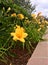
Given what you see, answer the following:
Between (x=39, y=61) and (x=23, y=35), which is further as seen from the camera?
(x=39, y=61)

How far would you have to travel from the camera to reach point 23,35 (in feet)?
7.35

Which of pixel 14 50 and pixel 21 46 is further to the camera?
pixel 21 46

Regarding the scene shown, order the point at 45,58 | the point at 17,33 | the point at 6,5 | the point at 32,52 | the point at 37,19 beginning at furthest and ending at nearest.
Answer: the point at 37,19, the point at 6,5, the point at 32,52, the point at 45,58, the point at 17,33

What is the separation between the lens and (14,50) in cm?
404

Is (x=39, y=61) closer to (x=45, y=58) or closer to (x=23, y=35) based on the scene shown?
(x=45, y=58)

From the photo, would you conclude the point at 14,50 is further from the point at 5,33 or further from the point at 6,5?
the point at 6,5

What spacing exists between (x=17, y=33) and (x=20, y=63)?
1.37 metres

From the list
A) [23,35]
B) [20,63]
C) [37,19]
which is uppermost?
[23,35]

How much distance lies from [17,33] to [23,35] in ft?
0.20

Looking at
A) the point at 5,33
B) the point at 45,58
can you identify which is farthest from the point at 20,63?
the point at 5,33

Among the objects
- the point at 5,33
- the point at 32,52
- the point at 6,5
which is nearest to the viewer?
the point at 5,33

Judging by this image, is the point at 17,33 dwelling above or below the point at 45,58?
above

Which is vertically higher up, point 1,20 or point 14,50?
point 1,20

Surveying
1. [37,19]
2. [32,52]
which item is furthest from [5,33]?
[37,19]
